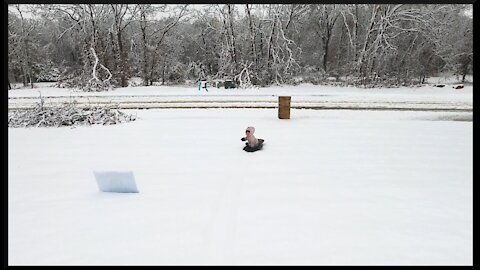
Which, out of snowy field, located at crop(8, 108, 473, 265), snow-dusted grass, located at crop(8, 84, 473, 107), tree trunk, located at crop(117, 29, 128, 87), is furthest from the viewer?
tree trunk, located at crop(117, 29, 128, 87)

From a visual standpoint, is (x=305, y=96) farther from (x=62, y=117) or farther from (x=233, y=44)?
(x=62, y=117)

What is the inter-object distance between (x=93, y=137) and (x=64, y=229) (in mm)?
5271

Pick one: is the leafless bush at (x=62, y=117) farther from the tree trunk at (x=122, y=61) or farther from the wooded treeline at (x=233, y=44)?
the tree trunk at (x=122, y=61)

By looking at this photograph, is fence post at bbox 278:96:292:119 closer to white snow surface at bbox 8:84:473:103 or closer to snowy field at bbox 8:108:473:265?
snowy field at bbox 8:108:473:265

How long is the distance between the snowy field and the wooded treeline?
48.5 feet

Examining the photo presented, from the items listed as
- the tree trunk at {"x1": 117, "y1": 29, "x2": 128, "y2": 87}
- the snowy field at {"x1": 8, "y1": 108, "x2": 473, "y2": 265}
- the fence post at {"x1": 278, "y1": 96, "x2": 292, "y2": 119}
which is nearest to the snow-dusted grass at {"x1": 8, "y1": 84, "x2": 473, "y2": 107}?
the fence post at {"x1": 278, "y1": 96, "x2": 292, "y2": 119}

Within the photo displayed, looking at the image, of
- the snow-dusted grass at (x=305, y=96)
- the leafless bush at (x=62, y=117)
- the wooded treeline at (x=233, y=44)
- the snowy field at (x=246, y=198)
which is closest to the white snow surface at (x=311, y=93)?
the snow-dusted grass at (x=305, y=96)

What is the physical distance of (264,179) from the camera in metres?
5.44

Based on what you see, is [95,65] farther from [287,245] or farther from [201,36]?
[287,245]

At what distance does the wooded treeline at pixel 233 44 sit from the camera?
70.2 ft

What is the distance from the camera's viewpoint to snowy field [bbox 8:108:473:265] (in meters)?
3.19

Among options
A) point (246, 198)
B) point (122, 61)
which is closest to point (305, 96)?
point (246, 198)

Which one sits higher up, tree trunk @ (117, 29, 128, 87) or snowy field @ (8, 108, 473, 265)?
tree trunk @ (117, 29, 128, 87)

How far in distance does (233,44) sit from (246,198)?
21132 millimetres
